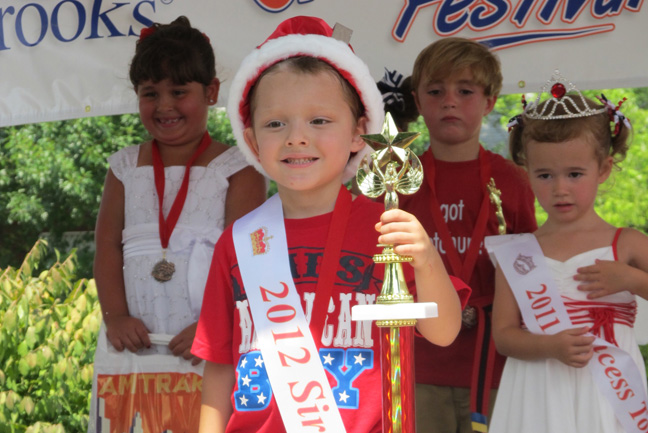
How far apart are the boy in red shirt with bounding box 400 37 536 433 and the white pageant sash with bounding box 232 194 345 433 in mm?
1252

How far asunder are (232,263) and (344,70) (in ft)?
1.94

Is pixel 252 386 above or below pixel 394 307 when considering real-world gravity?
below

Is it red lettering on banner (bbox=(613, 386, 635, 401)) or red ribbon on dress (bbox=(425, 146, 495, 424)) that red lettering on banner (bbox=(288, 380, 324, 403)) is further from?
red ribbon on dress (bbox=(425, 146, 495, 424))

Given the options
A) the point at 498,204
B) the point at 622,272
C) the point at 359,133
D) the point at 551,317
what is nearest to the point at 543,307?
the point at 551,317

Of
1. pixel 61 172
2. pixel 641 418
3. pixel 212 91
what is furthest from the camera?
pixel 61 172

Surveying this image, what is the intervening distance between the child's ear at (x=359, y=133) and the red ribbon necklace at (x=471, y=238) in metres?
Result: 1.12

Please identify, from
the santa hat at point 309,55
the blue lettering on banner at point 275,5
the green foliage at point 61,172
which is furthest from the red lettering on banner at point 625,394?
the green foliage at point 61,172

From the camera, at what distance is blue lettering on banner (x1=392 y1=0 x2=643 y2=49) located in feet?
12.6

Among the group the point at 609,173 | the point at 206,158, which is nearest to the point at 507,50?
the point at 609,173

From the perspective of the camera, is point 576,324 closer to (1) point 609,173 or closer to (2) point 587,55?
(1) point 609,173

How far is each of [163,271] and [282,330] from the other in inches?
54.7

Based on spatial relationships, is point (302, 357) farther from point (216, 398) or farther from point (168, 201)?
point (168, 201)

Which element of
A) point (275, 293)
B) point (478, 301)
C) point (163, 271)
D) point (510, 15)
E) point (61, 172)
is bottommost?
point (275, 293)

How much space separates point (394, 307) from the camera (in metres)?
1.71
